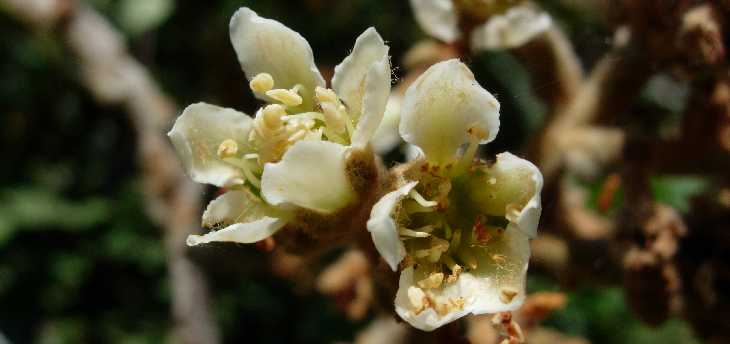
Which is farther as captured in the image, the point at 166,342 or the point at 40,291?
the point at 40,291

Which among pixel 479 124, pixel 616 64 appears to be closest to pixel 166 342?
pixel 616 64

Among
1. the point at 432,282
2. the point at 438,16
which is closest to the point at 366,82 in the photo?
the point at 432,282

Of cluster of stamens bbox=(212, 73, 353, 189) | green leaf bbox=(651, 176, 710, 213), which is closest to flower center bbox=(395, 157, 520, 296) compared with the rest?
cluster of stamens bbox=(212, 73, 353, 189)

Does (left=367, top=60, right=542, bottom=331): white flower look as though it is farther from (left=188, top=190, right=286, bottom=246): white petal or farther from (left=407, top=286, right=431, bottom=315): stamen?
(left=188, top=190, right=286, bottom=246): white petal

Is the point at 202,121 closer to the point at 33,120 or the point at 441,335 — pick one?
the point at 441,335

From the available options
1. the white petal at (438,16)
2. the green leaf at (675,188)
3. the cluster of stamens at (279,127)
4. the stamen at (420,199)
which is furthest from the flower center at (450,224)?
the green leaf at (675,188)

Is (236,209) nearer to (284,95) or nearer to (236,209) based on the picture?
(236,209)
